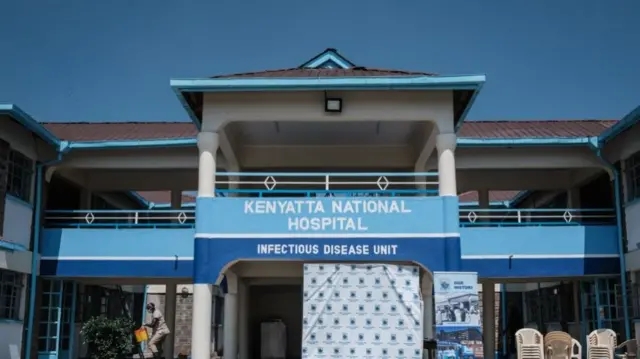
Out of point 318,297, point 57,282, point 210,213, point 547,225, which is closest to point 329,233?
point 318,297

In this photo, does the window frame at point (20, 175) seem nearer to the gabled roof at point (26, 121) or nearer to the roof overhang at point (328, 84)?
the gabled roof at point (26, 121)

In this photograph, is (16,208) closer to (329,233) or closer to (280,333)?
(329,233)

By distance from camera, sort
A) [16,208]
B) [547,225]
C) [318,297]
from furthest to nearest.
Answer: [547,225] < [16,208] < [318,297]

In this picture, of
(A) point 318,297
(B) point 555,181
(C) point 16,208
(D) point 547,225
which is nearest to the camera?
(A) point 318,297

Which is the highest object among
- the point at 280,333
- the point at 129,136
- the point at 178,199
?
the point at 129,136

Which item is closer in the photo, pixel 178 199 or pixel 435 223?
pixel 435 223

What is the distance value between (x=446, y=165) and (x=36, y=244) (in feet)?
27.5

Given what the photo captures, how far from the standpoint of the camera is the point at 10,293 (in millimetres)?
14680

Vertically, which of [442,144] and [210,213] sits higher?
[442,144]

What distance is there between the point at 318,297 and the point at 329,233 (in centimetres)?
114

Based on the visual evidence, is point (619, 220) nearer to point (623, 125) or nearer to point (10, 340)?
point (623, 125)

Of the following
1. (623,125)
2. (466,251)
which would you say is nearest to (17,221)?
(466,251)

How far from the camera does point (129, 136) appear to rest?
62.3 feet

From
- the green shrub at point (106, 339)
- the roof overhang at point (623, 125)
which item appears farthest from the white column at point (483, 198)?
the green shrub at point (106, 339)
